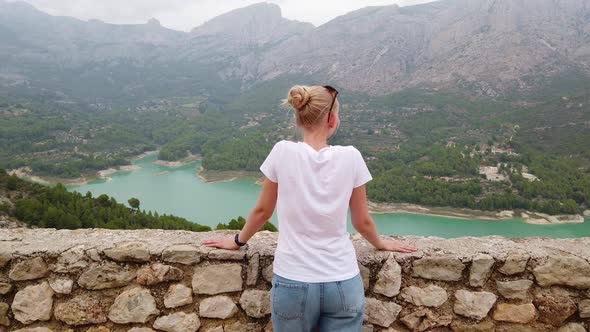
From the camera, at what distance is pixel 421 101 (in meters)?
86.0

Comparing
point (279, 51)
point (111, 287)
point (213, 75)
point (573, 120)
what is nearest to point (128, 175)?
point (111, 287)

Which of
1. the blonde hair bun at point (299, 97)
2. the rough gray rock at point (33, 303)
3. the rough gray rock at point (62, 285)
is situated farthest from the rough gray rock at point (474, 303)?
the rough gray rock at point (33, 303)

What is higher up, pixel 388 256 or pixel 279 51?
pixel 279 51

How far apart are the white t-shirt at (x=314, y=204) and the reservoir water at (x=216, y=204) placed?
28.4 meters

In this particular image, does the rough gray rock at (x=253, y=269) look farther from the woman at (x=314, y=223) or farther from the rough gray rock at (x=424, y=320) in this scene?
the rough gray rock at (x=424, y=320)

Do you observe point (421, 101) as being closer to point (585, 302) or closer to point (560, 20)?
point (560, 20)

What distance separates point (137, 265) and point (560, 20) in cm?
13640

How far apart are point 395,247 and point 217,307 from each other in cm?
91

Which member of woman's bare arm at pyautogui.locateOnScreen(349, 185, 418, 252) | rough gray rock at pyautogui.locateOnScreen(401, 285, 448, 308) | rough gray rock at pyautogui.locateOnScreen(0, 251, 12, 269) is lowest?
rough gray rock at pyautogui.locateOnScreen(401, 285, 448, 308)

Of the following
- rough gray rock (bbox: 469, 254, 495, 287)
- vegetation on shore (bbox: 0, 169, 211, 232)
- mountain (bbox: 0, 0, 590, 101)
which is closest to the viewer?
rough gray rock (bbox: 469, 254, 495, 287)

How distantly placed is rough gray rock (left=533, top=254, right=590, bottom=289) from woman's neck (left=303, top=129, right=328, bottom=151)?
132 centimetres

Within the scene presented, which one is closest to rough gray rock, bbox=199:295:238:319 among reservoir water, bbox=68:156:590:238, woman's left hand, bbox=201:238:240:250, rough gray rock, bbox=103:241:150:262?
woman's left hand, bbox=201:238:240:250

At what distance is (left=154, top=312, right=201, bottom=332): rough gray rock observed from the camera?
2021 mm

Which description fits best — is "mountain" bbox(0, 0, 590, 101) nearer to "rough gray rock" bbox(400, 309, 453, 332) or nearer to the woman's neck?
"rough gray rock" bbox(400, 309, 453, 332)
